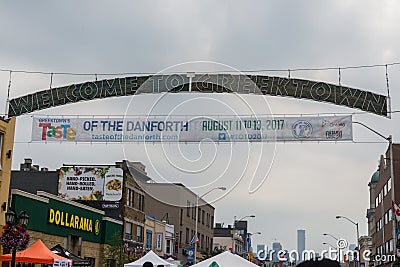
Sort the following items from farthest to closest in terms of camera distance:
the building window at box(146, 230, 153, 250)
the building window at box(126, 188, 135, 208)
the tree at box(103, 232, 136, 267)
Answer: the building window at box(146, 230, 153, 250) < the building window at box(126, 188, 135, 208) < the tree at box(103, 232, 136, 267)

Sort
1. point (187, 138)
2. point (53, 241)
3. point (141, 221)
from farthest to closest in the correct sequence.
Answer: point (141, 221), point (53, 241), point (187, 138)

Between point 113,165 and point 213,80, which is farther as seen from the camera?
point 113,165

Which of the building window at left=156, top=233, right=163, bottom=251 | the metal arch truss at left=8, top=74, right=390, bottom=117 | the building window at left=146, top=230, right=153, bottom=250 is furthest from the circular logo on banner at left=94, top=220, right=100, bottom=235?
the metal arch truss at left=8, top=74, right=390, bottom=117

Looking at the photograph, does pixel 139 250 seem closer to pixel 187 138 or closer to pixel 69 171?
pixel 69 171

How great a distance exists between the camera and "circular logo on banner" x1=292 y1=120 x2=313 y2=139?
2781 centimetres

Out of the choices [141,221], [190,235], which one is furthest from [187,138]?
[190,235]

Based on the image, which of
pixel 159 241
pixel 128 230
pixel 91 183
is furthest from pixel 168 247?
pixel 91 183

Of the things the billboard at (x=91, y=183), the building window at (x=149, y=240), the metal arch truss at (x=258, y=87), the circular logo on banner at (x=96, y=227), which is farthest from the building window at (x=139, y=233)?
the metal arch truss at (x=258, y=87)

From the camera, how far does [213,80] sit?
82.6 feet

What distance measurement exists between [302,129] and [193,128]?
485 cm

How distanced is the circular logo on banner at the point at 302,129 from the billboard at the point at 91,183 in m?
31.1

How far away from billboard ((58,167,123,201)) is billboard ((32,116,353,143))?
27889 mm

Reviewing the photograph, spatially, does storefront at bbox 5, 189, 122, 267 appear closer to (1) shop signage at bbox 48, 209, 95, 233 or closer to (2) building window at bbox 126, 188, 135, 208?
(1) shop signage at bbox 48, 209, 95, 233

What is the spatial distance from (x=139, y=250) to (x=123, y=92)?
36.2 metres
